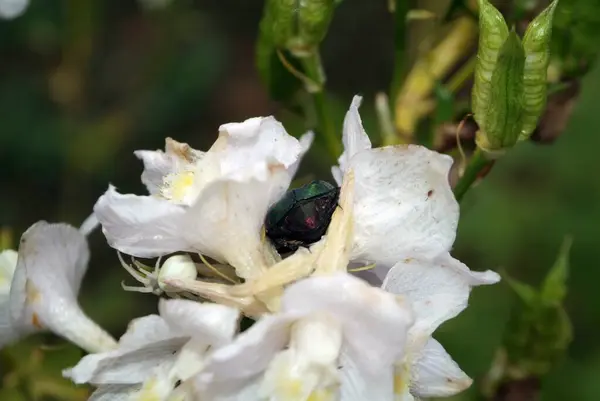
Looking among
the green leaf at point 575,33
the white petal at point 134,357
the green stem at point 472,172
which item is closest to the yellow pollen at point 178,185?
the white petal at point 134,357

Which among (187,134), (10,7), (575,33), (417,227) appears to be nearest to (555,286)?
(575,33)

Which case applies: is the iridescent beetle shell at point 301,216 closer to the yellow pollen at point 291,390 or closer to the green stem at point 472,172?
the yellow pollen at point 291,390

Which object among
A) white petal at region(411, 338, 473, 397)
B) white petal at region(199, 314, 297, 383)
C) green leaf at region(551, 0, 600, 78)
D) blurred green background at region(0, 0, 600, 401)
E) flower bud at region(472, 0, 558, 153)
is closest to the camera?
white petal at region(199, 314, 297, 383)

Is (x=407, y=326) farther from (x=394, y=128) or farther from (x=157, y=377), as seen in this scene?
(x=394, y=128)

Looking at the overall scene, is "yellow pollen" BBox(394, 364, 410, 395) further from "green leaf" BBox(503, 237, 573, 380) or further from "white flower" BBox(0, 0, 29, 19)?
"white flower" BBox(0, 0, 29, 19)

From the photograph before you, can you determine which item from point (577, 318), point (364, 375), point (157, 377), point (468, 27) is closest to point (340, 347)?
point (364, 375)

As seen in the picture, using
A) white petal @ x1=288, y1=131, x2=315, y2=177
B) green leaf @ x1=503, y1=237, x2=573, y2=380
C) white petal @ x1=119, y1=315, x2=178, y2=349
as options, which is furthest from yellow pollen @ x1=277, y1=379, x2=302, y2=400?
green leaf @ x1=503, y1=237, x2=573, y2=380
